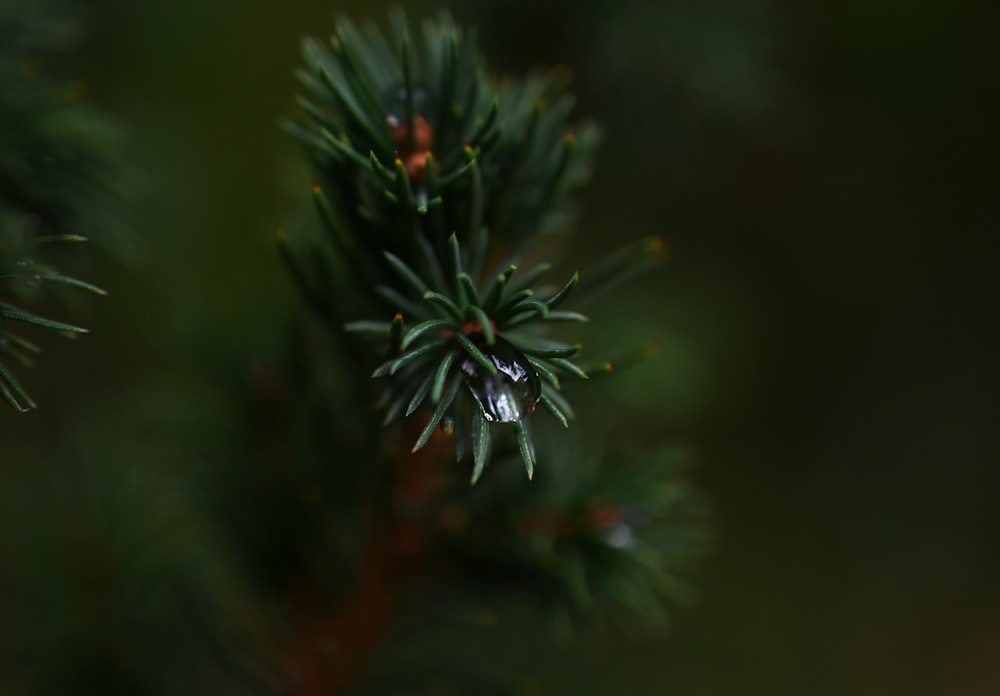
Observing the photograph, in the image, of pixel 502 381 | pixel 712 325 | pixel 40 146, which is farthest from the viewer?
pixel 712 325

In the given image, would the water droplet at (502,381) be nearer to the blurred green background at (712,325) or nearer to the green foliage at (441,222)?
the green foliage at (441,222)

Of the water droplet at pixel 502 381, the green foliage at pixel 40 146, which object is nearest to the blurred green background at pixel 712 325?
the green foliage at pixel 40 146

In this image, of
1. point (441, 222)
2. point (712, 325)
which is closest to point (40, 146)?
point (441, 222)

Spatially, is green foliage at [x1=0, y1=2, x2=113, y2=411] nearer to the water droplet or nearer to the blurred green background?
the blurred green background

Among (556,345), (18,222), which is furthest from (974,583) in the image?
(18,222)

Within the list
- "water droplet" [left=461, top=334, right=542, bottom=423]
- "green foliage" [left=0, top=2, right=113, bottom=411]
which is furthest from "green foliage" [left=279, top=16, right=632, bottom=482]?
"green foliage" [left=0, top=2, right=113, bottom=411]

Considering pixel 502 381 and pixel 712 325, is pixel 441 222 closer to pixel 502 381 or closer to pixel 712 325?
pixel 502 381

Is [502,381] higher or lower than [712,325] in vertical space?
lower

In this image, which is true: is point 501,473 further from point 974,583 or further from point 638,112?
point 974,583
